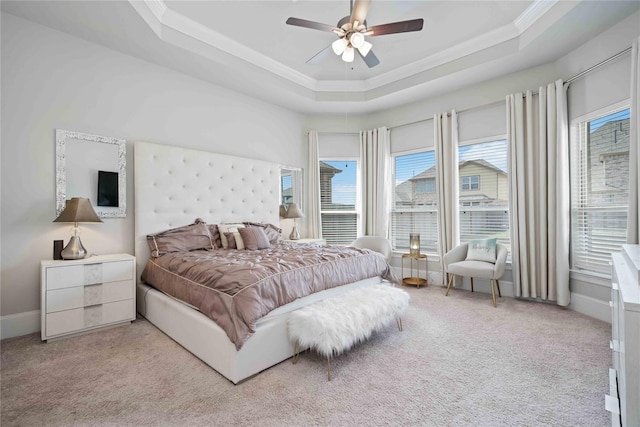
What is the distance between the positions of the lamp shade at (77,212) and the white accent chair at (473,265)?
419cm

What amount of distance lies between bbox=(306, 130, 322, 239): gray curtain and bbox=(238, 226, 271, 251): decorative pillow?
1702 mm

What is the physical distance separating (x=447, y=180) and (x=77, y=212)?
459cm

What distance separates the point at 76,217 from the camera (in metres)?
2.72

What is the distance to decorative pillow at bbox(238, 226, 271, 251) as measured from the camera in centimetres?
363

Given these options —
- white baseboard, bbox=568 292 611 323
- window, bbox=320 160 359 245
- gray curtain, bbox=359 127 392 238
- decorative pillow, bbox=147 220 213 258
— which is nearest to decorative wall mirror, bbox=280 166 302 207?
window, bbox=320 160 359 245

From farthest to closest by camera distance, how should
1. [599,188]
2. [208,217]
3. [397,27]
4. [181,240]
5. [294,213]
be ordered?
[294,213]
[208,217]
[181,240]
[599,188]
[397,27]

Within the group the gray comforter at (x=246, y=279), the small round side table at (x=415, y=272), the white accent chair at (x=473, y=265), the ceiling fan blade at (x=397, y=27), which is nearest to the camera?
the gray comforter at (x=246, y=279)

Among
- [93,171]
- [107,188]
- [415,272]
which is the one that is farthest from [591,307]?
[93,171]

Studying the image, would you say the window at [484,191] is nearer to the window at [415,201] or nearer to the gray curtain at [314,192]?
the window at [415,201]

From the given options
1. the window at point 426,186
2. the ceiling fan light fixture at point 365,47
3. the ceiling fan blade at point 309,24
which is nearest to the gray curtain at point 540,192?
the window at point 426,186

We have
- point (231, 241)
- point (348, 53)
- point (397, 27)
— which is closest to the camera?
point (397, 27)

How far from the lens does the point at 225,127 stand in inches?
170

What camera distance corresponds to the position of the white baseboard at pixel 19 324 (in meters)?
2.64

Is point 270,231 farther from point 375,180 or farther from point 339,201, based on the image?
point 375,180
